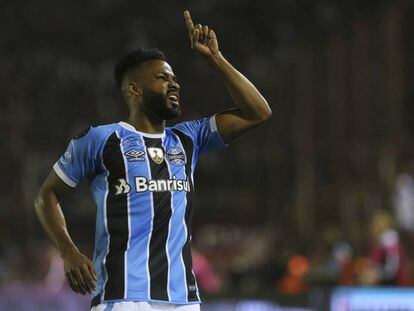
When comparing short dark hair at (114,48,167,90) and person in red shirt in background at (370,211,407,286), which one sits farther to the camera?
person in red shirt in background at (370,211,407,286)

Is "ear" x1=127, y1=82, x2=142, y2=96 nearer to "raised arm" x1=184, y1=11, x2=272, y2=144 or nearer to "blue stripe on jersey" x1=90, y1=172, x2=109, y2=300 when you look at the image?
"raised arm" x1=184, y1=11, x2=272, y2=144

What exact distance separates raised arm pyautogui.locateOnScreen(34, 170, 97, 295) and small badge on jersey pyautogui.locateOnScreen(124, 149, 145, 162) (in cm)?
33

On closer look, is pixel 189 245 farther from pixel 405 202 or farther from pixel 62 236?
pixel 405 202

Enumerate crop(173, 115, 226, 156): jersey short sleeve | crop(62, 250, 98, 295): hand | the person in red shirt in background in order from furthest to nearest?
the person in red shirt in background < crop(173, 115, 226, 156): jersey short sleeve < crop(62, 250, 98, 295): hand

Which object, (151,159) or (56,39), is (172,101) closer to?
(151,159)

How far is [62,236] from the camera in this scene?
433 centimetres

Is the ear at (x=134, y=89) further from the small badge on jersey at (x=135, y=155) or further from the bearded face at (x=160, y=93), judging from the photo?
the small badge on jersey at (x=135, y=155)

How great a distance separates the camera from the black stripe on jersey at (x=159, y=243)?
14.0ft

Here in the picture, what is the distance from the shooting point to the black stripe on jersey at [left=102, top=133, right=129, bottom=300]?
427 cm

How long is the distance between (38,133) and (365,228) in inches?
366

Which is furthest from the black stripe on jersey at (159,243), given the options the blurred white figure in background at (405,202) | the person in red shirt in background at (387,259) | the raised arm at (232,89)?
the blurred white figure in background at (405,202)

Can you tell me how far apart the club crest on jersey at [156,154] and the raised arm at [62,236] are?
1.38 feet

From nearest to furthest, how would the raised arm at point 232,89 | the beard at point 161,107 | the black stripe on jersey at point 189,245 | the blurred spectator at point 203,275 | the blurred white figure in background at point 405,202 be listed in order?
the black stripe on jersey at point 189,245, the beard at point 161,107, the raised arm at point 232,89, the blurred spectator at point 203,275, the blurred white figure in background at point 405,202

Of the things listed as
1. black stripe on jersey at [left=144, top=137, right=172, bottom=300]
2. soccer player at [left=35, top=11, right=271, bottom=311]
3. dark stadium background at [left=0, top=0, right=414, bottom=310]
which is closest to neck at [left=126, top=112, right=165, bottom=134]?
soccer player at [left=35, top=11, right=271, bottom=311]
